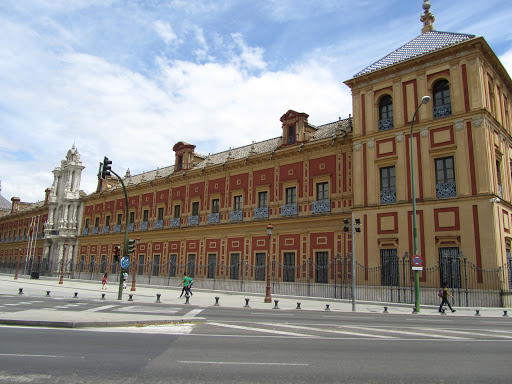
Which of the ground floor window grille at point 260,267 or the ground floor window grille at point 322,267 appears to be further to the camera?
the ground floor window grille at point 260,267

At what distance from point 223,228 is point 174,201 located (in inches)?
293

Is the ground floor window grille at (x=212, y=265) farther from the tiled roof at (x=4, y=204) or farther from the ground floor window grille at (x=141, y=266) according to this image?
A: the tiled roof at (x=4, y=204)

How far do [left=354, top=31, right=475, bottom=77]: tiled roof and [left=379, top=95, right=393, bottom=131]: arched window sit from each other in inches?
75.5

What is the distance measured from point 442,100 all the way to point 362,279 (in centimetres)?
1058

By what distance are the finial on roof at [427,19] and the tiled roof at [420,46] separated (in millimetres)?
997

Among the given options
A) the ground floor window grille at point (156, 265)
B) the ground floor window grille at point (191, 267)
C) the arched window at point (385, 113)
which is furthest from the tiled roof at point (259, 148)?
the ground floor window grille at point (191, 267)

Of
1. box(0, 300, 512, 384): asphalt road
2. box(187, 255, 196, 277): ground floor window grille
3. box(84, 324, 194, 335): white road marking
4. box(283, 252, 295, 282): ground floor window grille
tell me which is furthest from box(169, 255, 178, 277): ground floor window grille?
box(0, 300, 512, 384): asphalt road

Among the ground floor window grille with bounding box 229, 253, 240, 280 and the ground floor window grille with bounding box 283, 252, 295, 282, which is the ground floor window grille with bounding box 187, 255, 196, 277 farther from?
the ground floor window grille with bounding box 283, 252, 295, 282

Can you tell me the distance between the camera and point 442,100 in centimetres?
2228

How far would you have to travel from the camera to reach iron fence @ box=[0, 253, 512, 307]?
1905 cm

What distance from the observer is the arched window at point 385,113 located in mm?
23688

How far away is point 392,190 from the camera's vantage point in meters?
22.7

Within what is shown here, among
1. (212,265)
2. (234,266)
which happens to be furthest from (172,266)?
(234,266)

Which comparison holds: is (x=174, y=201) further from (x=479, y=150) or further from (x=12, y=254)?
(x=12, y=254)
